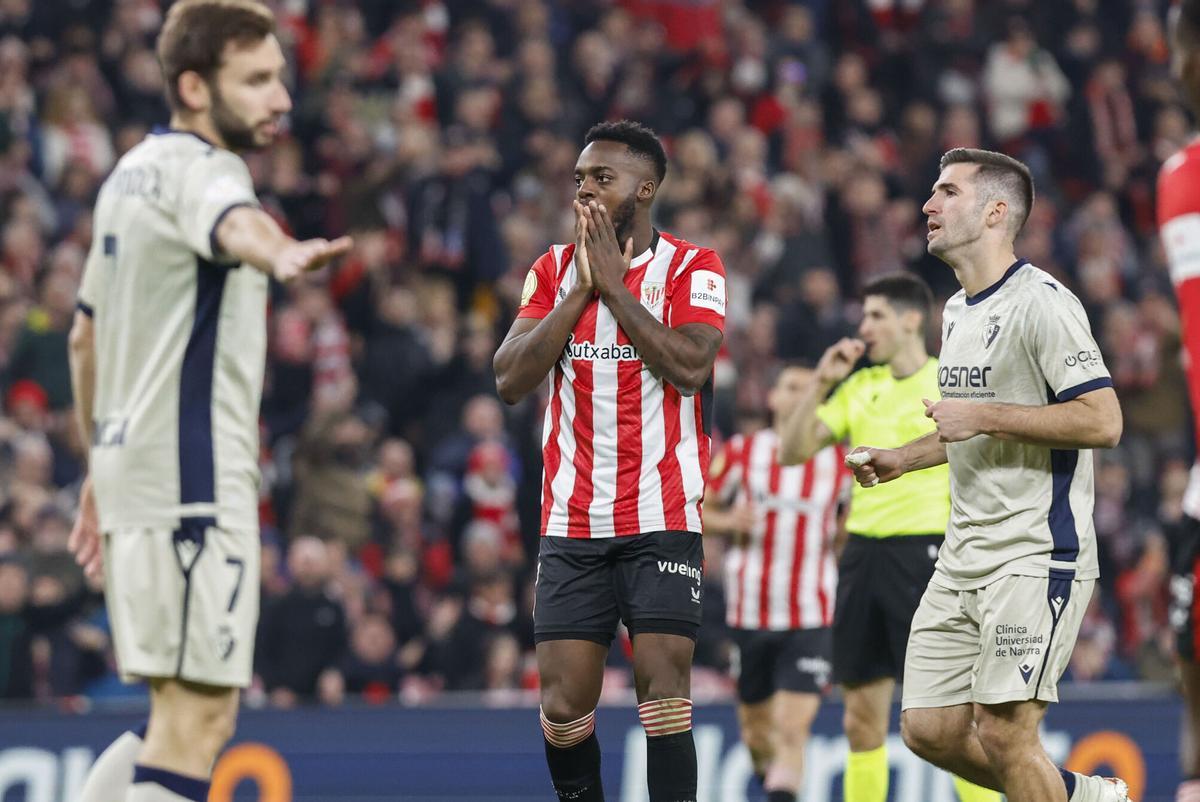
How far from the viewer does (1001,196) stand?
659 cm

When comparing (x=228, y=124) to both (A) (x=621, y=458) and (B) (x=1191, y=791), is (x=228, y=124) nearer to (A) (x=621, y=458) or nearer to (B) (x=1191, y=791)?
(A) (x=621, y=458)

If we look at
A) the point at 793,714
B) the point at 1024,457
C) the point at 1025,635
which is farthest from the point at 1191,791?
the point at 793,714

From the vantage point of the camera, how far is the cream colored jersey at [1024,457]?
619 cm

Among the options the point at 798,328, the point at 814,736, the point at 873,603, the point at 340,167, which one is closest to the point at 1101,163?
the point at 798,328

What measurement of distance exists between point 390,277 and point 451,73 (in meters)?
2.53

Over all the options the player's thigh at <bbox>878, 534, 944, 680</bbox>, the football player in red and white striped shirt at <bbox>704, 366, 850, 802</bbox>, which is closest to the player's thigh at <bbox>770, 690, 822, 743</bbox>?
the football player in red and white striped shirt at <bbox>704, 366, 850, 802</bbox>

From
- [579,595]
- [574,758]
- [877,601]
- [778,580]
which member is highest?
[579,595]

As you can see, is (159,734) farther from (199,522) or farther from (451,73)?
(451,73)

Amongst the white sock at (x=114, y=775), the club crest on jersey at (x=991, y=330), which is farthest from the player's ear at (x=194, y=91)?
the club crest on jersey at (x=991, y=330)

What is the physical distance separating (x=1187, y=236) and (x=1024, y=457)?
151 centimetres

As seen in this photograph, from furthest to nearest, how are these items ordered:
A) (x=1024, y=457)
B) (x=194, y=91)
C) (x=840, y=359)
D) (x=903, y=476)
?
(x=903, y=476) → (x=840, y=359) → (x=1024, y=457) → (x=194, y=91)

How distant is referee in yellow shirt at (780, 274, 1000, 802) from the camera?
8.43m

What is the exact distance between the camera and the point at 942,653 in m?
6.46

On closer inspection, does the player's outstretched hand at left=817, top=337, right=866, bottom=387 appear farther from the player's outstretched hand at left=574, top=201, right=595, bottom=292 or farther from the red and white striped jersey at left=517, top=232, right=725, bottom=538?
the player's outstretched hand at left=574, top=201, right=595, bottom=292
